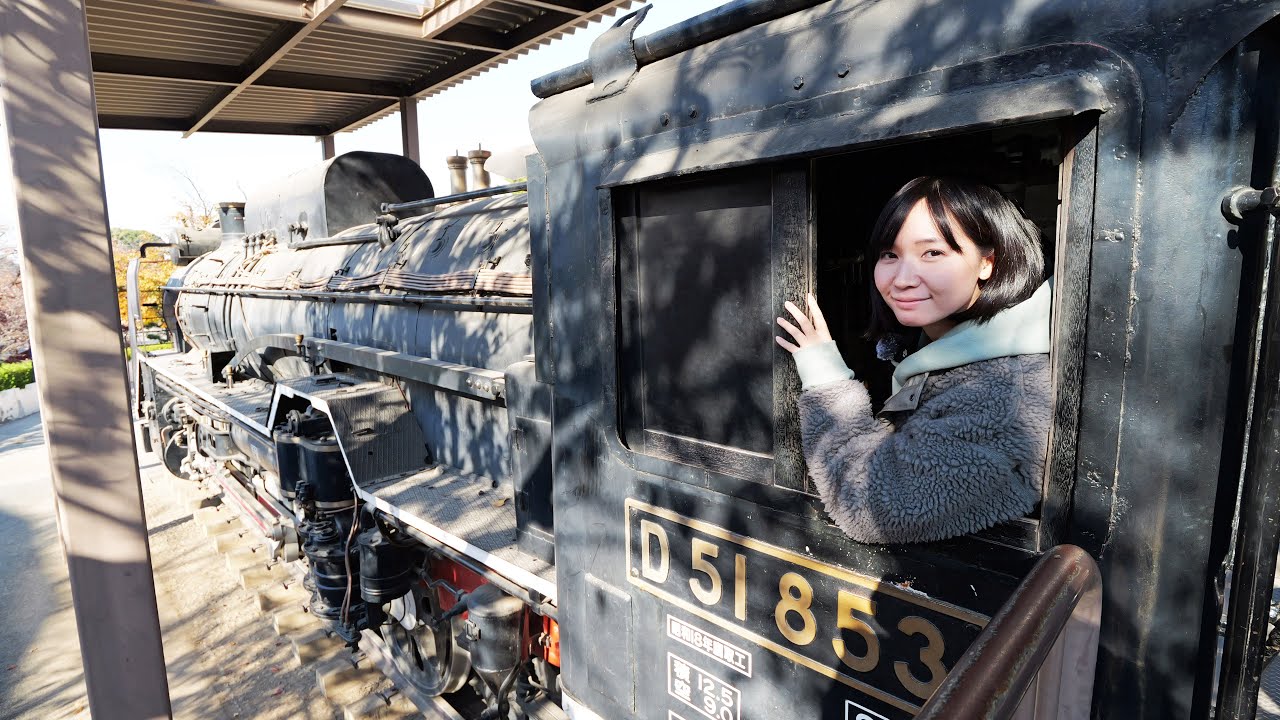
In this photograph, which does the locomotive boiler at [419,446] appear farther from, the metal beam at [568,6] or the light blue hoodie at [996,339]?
the metal beam at [568,6]

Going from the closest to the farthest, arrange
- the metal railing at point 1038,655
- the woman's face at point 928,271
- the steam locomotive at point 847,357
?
the metal railing at point 1038,655 < the steam locomotive at point 847,357 < the woman's face at point 928,271

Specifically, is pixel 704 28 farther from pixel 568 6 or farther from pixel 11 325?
pixel 11 325

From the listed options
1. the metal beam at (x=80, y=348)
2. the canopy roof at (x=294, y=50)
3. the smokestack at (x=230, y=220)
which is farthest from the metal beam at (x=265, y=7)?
the metal beam at (x=80, y=348)

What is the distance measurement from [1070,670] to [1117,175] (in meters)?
0.75

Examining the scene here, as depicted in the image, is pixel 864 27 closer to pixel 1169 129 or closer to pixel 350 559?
pixel 1169 129

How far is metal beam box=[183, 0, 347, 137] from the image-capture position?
6.55 meters

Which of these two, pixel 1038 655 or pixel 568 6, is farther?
pixel 568 6

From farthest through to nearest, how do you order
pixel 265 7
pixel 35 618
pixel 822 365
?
pixel 265 7
pixel 35 618
pixel 822 365

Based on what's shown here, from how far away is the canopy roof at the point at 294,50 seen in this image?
6.84m

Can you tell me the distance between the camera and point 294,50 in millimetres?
8062

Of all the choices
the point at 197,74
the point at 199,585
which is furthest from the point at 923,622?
the point at 197,74

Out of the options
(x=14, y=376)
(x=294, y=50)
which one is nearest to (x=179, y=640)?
(x=294, y=50)

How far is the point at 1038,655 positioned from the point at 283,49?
8887 mm

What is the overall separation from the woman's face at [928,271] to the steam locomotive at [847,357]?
0.16 metres
